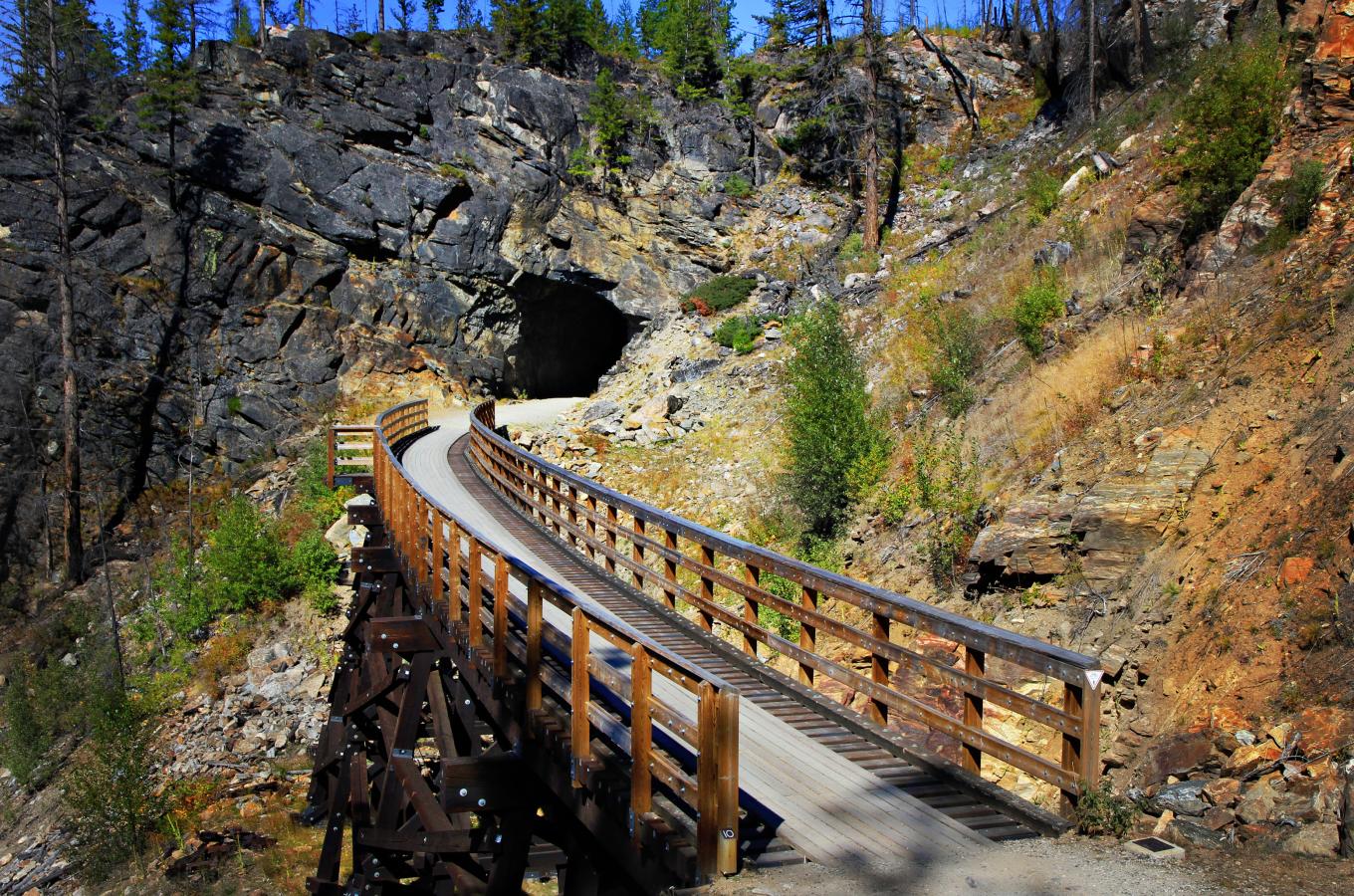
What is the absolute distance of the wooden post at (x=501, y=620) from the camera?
7145 millimetres

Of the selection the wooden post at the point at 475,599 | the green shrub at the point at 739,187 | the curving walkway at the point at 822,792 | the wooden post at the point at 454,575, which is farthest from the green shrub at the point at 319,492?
the green shrub at the point at 739,187

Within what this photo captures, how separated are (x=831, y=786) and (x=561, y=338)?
1545 inches

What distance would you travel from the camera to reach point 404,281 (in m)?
36.4

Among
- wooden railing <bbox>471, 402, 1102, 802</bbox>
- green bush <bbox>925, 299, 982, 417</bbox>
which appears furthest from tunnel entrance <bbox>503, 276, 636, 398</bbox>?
wooden railing <bbox>471, 402, 1102, 802</bbox>

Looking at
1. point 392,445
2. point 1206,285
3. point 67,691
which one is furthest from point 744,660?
point 67,691

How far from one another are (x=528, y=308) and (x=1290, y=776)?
121 ft

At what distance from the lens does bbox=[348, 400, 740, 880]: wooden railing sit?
14.6ft

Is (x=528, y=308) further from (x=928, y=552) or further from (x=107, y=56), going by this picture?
(x=928, y=552)

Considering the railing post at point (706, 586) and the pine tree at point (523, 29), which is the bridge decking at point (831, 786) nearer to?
the railing post at point (706, 586)

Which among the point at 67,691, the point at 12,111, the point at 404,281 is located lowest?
the point at 67,691

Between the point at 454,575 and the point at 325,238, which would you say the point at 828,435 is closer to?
the point at 454,575

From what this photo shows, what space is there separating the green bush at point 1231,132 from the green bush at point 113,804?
62.0 ft

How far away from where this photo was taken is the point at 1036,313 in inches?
595

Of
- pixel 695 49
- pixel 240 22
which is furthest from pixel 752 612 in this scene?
pixel 240 22
